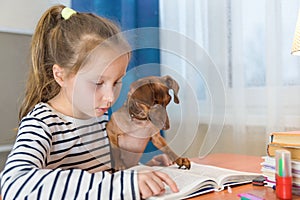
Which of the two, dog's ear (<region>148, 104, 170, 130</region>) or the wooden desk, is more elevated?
dog's ear (<region>148, 104, 170, 130</region>)

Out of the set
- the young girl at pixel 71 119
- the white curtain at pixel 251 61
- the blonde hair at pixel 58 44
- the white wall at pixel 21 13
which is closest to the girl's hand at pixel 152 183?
the young girl at pixel 71 119

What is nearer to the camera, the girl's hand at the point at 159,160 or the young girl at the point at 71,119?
the young girl at the point at 71,119

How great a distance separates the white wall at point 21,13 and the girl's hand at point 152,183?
104 centimetres

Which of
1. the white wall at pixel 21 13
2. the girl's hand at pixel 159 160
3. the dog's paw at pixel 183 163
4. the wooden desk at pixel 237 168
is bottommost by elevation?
the wooden desk at pixel 237 168

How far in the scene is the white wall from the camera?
58.1 inches

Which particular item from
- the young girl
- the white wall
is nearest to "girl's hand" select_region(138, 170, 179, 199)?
the young girl

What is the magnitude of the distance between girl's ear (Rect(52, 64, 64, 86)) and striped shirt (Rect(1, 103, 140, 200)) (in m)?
0.05

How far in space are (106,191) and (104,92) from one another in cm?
17

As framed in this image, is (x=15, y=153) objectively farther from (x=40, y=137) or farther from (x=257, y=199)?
(x=257, y=199)

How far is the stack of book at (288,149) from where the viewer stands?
1.99ft

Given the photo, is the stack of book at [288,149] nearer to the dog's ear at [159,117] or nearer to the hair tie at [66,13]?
the dog's ear at [159,117]

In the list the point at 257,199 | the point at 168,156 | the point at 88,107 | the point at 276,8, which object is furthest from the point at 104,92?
the point at 276,8

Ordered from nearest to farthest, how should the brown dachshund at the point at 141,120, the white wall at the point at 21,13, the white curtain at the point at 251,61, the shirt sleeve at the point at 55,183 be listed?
the shirt sleeve at the point at 55,183
the brown dachshund at the point at 141,120
the white curtain at the point at 251,61
the white wall at the point at 21,13

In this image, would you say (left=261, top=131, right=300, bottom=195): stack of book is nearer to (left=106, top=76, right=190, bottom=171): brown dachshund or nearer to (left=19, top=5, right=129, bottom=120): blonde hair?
(left=106, top=76, right=190, bottom=171): brown dachshund
